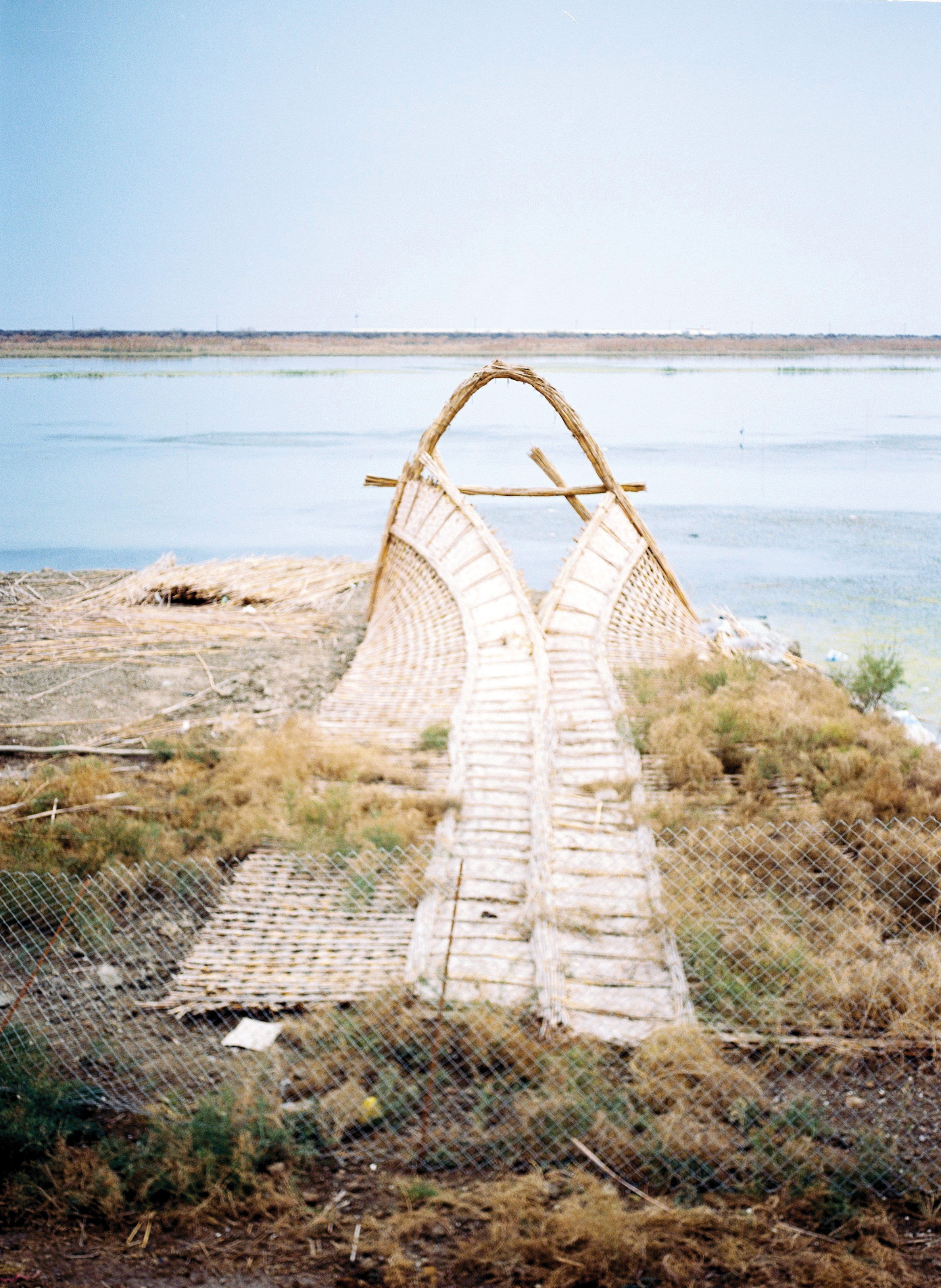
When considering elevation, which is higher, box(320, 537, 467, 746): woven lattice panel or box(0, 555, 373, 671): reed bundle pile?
box(320, 537, 467, 746): woven lattice panel

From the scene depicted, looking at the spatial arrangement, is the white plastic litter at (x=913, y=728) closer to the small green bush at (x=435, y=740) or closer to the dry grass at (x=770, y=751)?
the dry grass at (x=770, y=751)

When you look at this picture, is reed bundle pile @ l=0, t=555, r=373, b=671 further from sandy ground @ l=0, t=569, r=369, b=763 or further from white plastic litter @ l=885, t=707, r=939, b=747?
white plastic litter @ l=885, t=707, r=939, b=747

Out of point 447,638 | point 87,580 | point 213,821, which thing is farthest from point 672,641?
point 87,580

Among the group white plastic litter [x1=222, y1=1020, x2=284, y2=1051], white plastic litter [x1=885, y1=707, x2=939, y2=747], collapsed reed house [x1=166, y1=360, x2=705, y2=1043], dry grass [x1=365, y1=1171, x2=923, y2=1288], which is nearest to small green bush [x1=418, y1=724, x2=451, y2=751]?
collapsed reed house [x1=166, y1=360, x2=705, y2=1043]

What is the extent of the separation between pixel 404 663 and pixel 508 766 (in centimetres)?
128

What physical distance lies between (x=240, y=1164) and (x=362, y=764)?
1786 mm

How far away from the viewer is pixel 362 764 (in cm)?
380

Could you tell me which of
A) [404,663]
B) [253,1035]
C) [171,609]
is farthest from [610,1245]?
[171,609]

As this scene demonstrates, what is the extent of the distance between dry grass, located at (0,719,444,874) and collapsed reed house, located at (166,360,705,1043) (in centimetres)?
16

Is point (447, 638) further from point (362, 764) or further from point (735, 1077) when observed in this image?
point (735, 1077)

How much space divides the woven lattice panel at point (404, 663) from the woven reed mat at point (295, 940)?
0.95m

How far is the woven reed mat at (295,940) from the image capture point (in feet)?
8.80

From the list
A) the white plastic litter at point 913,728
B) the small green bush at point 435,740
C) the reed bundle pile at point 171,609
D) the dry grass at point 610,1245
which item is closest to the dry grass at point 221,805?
the small green bush at point 435,740

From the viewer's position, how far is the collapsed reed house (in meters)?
2.70
